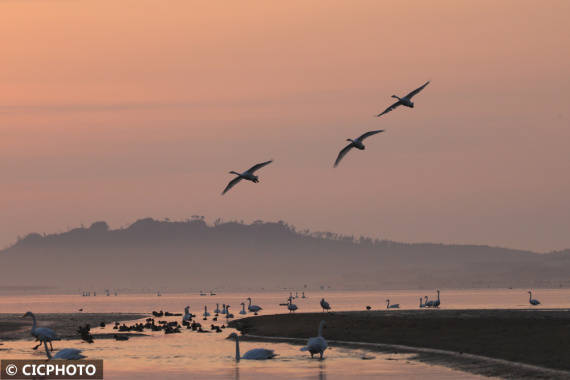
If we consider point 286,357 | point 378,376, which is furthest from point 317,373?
point 286,357

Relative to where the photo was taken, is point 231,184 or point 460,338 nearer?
point 231,184

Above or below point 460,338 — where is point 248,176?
above

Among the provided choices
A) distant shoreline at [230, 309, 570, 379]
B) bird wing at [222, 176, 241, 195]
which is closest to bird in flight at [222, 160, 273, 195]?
bird wing at [222, 176, 241, 195]

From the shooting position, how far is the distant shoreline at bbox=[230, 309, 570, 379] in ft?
152

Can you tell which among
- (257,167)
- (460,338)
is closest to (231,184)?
(257,167)

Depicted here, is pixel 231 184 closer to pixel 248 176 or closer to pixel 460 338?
pixel 248 176

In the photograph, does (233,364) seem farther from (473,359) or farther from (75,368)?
(473,359)

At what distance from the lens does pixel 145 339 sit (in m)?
69.8

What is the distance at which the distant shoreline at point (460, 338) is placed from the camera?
4644 cm

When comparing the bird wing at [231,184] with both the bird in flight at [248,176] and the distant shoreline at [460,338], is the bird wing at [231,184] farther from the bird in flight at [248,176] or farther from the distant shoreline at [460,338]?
the distant shoreline at [460,338]

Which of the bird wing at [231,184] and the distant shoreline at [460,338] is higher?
the bird wing at [231,184]

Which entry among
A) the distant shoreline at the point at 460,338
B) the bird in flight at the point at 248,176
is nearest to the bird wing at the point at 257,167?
the bird in flight at the point at 248,176

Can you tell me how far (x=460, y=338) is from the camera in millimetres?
59344

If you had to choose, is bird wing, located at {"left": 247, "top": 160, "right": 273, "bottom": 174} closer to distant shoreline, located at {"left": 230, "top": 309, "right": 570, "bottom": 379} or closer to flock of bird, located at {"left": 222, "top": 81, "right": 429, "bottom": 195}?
flock of bird, located at {"left": 222, "top": 81, "right": 429, "bottom": 195}
